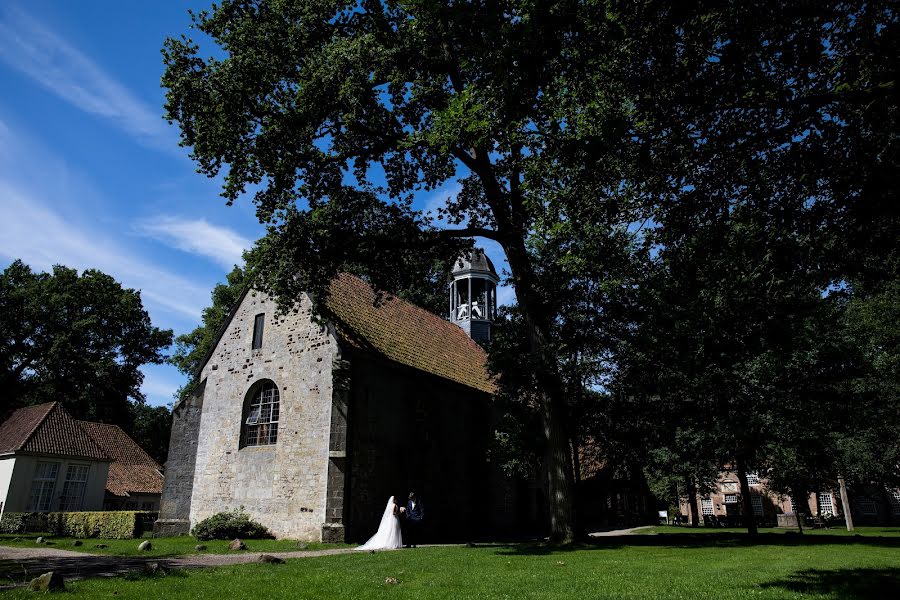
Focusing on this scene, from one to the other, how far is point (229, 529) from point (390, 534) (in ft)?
20.2

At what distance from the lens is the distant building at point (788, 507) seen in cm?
4416

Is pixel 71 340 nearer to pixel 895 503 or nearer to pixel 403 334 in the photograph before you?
pixel 403 334

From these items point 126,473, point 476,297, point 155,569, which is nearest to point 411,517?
point 155,569

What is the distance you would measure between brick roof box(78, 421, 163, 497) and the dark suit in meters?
22.9

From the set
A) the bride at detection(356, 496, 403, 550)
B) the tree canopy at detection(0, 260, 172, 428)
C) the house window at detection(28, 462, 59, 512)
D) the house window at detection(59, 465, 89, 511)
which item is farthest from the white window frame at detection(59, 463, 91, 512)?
the bride at detection(356, 496, 403, 550)

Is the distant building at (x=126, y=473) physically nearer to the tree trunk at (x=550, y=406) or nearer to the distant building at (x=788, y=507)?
the tree trunk at (x=550, y=406)

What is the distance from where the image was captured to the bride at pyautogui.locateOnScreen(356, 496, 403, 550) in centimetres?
1680

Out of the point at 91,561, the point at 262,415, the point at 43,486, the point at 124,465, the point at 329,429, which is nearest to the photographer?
the point at 91,561

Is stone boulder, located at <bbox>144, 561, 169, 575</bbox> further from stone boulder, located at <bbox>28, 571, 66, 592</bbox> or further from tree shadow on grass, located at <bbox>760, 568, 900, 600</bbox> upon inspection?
tree shadow on grass, located at <bbox>760, 568, 900, 600</bbox>

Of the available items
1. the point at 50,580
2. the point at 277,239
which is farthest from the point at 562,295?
the point at 50,580

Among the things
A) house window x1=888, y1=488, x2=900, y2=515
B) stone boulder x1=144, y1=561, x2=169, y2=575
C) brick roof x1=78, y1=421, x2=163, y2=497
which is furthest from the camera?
house window x1=888, y1=488, x2=900, y2=515

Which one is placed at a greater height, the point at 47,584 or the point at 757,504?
the point at 47,584

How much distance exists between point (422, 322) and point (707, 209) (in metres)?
21.2

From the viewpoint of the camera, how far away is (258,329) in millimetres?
22906
